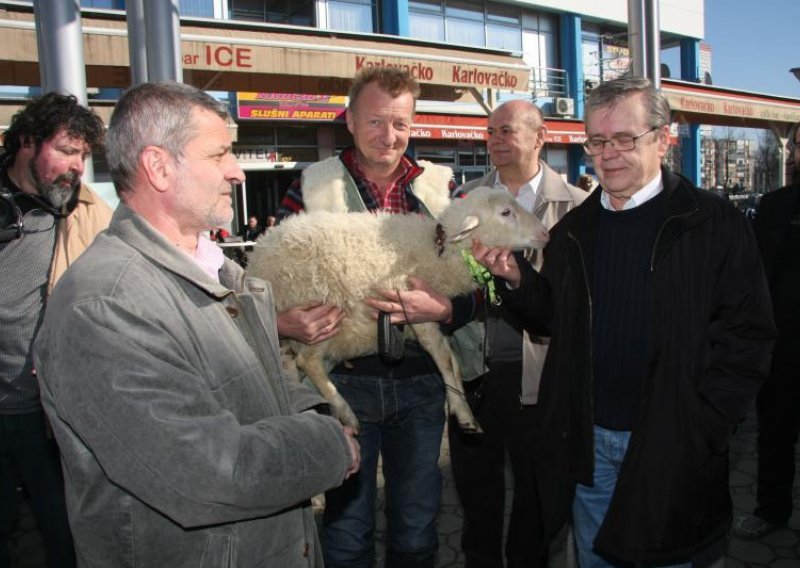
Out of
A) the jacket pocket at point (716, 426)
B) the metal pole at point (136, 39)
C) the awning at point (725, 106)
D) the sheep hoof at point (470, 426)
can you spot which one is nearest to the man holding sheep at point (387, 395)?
the sheep hoof at point (470, 426)

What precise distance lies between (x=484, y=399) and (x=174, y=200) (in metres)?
1.88

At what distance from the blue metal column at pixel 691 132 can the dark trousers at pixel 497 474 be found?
2557 centimetres

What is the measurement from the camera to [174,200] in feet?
4.46

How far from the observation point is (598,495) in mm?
2111

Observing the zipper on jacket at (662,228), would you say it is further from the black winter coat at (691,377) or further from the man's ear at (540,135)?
the man's ear at (540,135)

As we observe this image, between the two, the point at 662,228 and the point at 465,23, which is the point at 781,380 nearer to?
the point at 662,228

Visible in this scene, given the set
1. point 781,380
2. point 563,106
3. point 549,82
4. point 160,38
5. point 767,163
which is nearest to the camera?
point 160,38

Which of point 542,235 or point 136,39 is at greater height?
point 136,39

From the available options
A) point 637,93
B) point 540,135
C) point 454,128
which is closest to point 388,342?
point 637,93

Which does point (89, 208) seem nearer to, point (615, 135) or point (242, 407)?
point (242, 407)

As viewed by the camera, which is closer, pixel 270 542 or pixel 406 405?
pixel 270 542

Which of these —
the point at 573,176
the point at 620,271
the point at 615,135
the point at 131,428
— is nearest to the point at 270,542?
the point at 131,428

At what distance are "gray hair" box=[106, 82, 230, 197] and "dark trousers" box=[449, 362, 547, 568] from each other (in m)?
1.88

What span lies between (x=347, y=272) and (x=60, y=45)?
2.07 m
